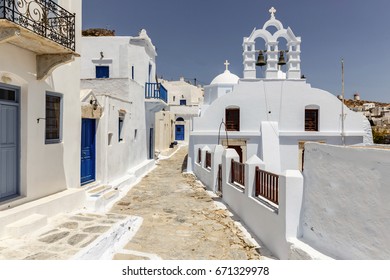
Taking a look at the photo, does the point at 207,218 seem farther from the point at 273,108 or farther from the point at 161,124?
the point at 161,124

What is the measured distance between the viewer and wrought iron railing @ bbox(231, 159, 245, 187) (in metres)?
7.66

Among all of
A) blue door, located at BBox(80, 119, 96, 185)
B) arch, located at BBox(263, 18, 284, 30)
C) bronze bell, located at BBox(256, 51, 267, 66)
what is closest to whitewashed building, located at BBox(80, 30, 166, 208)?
blue door, located at BBox(80, 119, 96, 185)

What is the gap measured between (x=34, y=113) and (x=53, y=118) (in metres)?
0.69

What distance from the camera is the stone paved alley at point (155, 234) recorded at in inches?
163

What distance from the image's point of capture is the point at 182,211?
7645mm

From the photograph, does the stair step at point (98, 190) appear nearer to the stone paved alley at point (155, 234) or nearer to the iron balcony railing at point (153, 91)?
the stone paved alley at point (155, 234)

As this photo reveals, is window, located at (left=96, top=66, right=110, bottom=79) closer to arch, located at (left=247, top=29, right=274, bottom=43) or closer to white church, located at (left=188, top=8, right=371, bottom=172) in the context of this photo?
white church, located at (left=188, top=8, right=371, bottom=172)

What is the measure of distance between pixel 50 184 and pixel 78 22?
3854 millimetres

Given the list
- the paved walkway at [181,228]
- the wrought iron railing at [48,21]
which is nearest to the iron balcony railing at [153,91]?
the paved walkway at [181,228]

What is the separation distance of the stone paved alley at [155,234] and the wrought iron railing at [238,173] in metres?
0.87

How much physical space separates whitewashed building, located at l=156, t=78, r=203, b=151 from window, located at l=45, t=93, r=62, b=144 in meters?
13.0

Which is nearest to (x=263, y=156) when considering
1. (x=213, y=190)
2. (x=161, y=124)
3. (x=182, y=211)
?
(x=213, y=190)

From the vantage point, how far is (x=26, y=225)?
453 cm

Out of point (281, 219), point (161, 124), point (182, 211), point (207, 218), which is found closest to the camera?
point (281, 219)
